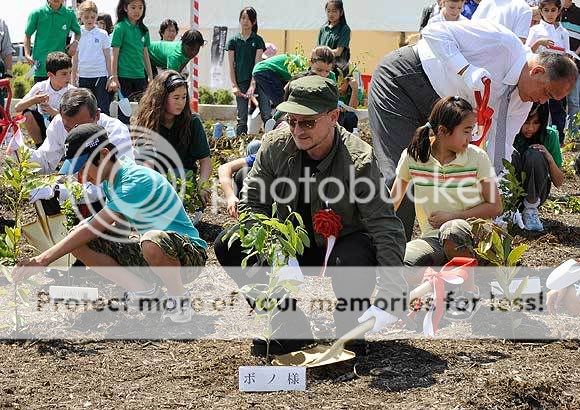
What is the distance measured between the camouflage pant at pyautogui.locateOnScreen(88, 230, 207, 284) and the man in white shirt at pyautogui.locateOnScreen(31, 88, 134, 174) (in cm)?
83

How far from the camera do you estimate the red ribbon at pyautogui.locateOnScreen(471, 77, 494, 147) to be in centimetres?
488

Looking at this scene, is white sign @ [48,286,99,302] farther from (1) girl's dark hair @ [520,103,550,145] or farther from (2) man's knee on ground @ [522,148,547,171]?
(1) girl's dark hair @ [520,103,550,145]

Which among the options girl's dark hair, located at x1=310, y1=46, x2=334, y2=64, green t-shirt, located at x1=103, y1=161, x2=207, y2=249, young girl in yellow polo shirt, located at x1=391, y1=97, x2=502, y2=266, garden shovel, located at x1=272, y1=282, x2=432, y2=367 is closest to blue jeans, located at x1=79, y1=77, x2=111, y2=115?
girl's dark hair, located at x1=310, y1=46, x2=334, y2=64

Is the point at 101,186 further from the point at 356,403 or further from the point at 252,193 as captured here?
the point at 356,403

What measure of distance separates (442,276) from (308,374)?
86cm

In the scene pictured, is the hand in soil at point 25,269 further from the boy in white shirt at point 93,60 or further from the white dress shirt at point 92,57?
the white dress shirt at point 92,57

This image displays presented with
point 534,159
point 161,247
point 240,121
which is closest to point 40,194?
point 161,247

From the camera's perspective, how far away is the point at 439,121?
15.4 feet

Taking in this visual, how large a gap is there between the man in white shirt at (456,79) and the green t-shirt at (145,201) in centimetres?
118

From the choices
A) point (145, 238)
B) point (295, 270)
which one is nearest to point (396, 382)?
point (295, 270)

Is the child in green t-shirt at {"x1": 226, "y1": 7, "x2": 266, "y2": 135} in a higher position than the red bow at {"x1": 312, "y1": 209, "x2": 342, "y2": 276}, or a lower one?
higher

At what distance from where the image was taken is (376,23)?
14773 mm

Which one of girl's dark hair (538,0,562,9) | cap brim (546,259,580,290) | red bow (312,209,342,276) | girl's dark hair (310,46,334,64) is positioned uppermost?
girl's dark hair (538,0,562,9)

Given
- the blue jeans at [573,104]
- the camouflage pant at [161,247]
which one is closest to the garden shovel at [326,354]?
the camouflage pant at [161,247]
